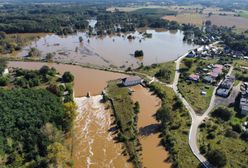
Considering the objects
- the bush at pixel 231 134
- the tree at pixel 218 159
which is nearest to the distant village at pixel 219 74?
the bush at pixel 231 134

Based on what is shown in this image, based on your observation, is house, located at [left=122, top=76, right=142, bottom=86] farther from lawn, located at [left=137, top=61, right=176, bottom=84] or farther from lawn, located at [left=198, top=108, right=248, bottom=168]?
lawn, located at [left=198, top=108, right=248, bottom=168]

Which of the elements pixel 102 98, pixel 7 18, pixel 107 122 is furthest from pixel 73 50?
pixel 7 18

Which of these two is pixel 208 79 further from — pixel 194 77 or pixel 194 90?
pixel 194 90

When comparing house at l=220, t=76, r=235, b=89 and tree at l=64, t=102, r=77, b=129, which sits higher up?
tree at l=64, t=102, r=77, b=129

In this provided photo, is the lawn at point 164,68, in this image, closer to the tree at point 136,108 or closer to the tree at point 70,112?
the tree at point 136,108

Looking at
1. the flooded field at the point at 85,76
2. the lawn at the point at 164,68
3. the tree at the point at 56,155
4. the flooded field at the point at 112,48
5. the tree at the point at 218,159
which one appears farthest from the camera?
the flooded field at the point at 112,48

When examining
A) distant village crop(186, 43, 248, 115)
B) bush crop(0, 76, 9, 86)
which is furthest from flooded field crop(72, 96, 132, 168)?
distant village crop(186, 43, 248, 115)

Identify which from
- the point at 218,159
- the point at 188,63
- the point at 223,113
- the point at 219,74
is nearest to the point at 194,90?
the point at 219,74
